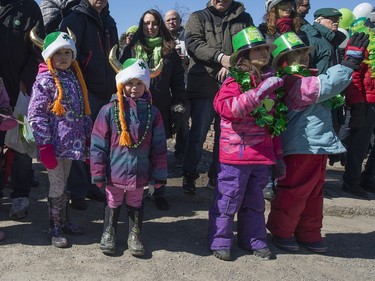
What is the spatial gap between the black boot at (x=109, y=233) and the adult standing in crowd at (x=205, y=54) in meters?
1.54

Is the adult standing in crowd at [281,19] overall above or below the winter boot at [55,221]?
above

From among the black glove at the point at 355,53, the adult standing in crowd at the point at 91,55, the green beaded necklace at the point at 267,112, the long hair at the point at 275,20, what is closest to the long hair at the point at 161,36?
the adult standing in crowd at the point at 91,55

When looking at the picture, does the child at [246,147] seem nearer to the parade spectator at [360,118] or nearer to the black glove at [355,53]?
the black glove at [355,53]

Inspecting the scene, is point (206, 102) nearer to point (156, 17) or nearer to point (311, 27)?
point (156, 17)

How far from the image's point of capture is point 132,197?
390cm

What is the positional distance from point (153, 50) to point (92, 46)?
0.62m

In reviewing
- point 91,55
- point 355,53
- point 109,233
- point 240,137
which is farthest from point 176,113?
point 355,53

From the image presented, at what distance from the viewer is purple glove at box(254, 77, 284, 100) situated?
3.64 m

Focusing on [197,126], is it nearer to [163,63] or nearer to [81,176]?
[163,63]

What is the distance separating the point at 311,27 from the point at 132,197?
10.3ft

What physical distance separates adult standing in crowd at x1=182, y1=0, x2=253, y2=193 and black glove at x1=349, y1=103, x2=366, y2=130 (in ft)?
5.80

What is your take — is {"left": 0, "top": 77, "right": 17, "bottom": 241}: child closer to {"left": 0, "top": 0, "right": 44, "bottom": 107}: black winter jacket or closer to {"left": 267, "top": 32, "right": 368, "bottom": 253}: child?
{"left": 0, "top": 0, "right": 44, "bottom": 107}: black winter jacket

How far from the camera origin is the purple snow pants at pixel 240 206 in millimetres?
3904

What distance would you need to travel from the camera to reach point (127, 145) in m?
3.62
